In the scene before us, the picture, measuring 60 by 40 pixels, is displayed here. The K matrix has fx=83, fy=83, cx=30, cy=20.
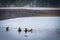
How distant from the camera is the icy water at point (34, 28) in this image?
3.85 ft

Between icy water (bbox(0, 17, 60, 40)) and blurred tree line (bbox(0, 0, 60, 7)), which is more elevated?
blurred tree line (bbox(0, 0, 60, 7))

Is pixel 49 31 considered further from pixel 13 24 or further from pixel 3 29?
pixel 3 29

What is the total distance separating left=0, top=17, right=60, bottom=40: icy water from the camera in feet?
3.85

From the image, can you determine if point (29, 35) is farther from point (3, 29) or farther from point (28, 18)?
point (3, 29)

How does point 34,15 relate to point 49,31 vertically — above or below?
above

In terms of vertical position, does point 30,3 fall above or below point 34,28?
above

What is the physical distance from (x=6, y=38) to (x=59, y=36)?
2.49 feet

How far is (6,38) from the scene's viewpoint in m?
1.20

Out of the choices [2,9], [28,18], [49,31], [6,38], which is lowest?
[6,38]

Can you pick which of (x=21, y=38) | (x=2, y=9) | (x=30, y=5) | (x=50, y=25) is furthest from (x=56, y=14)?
(x=2, y=9)

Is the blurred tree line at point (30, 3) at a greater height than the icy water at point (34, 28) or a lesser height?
greater

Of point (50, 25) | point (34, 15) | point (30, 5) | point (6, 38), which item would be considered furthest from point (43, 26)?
point (6, 38)

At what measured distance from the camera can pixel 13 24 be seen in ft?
3.84

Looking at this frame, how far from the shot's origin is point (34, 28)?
1181mm
